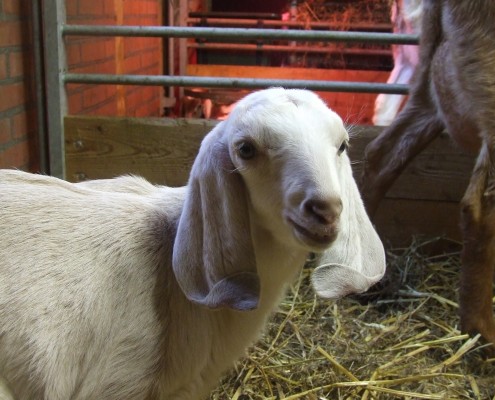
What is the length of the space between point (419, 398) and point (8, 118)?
7.70ft

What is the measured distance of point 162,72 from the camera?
7.08 meters

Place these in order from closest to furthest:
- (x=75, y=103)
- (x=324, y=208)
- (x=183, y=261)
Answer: (x=324, y=208), (x=183, y=261), (x=75, y=103)

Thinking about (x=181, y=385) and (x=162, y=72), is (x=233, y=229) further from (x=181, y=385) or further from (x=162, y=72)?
(x=162, y=72)

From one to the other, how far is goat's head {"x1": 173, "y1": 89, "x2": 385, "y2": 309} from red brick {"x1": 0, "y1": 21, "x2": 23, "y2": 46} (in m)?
1.70

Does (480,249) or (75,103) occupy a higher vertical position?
(75,103)

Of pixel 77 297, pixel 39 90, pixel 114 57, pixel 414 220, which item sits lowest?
pixel 414 220

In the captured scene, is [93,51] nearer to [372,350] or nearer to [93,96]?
[93,96]

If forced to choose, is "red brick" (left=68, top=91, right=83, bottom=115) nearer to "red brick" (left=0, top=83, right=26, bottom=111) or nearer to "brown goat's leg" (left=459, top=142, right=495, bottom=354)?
"red brick" (left=0, top=83, right=26, bottom=111)

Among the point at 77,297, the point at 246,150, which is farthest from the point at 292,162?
the point at 77,297

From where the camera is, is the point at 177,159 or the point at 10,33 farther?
the point at 177,159

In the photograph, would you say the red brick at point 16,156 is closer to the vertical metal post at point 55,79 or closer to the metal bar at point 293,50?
the vertical metal post at point 55,79

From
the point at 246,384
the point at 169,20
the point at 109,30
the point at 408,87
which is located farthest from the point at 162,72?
the point at 246,384

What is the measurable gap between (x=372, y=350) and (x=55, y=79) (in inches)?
87.7

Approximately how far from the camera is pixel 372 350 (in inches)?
115
